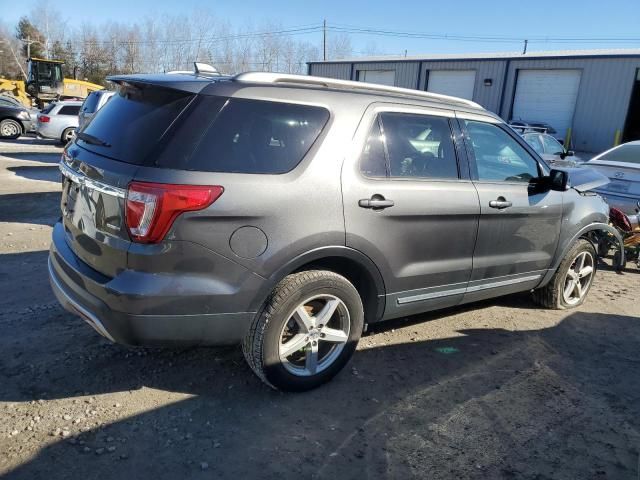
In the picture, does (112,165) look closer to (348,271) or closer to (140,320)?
(140,320)

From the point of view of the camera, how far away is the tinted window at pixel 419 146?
3508 millimetres

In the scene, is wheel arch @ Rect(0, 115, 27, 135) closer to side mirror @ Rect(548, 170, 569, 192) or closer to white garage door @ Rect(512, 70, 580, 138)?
side mirror @ Rect(548, 170, 569, 192)

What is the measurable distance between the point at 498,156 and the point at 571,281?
1.78 metres

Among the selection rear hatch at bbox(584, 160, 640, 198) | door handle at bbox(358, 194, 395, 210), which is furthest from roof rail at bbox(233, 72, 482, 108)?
rear hatch at bbox(584, 160, 640, 198)

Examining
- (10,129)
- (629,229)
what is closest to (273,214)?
(629,229)

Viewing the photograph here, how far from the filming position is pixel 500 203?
4043 millimetres

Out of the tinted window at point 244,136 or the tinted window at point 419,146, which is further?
the tinted window at point 419,146

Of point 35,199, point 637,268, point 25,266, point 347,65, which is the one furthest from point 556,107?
point 25,266

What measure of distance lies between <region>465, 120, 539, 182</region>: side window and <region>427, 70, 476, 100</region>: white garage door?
28.4 metres

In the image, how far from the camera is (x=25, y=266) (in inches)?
213

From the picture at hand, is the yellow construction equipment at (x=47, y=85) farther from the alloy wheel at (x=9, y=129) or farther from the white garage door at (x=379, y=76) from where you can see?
the white garage door at (x=379, y=76)

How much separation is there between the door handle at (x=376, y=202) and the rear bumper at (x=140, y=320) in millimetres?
940

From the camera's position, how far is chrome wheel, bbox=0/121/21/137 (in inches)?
770

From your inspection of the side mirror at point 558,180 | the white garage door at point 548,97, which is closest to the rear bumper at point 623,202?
the side mirror at point 558,180
